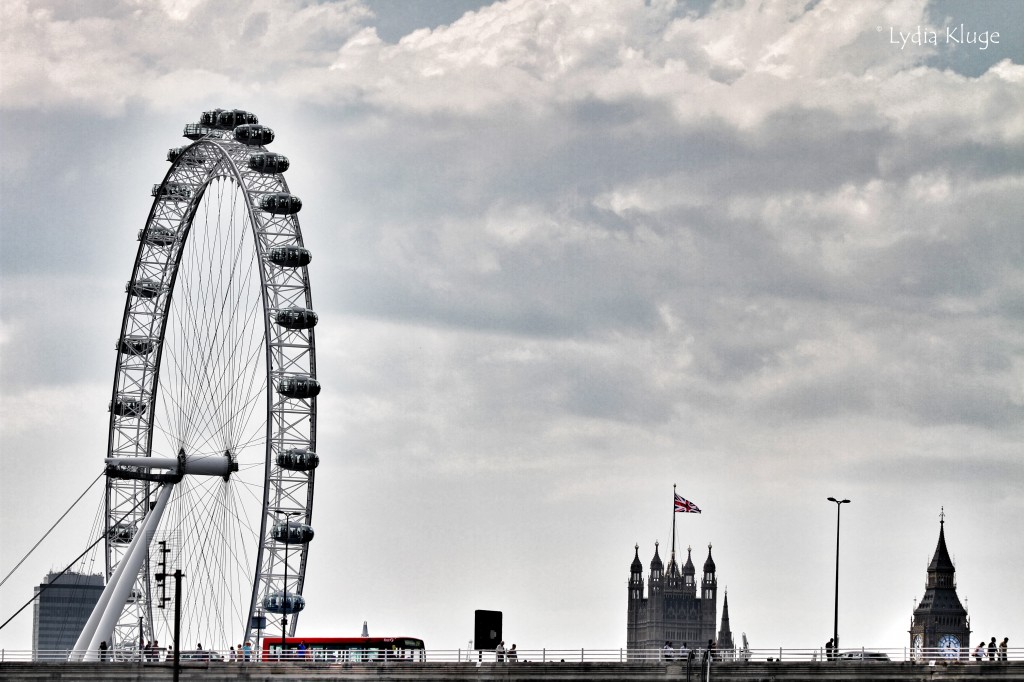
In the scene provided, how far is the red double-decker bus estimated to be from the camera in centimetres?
9950

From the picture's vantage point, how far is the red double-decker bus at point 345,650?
3917 inches

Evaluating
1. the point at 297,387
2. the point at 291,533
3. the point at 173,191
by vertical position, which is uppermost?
the point at 173,191

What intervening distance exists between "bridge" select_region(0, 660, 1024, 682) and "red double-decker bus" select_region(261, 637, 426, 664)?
112 centimetres

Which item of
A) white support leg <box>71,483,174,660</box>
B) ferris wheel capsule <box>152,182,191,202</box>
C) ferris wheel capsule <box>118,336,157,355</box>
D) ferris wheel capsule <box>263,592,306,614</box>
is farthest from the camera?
ferris wheel capsule <box>118,336,157,355</box>

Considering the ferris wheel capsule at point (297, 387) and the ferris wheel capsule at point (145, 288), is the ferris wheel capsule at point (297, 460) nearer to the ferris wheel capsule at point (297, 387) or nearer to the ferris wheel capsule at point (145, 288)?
the ferris wheel capsule at point (297, 387)

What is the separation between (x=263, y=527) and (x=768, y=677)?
143 feet

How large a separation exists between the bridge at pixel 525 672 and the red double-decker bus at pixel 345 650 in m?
1.12

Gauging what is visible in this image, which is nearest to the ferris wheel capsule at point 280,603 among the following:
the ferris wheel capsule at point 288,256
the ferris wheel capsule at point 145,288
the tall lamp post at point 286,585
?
the tall lamp post at point 286,585

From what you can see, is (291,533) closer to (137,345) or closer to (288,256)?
(288,256)

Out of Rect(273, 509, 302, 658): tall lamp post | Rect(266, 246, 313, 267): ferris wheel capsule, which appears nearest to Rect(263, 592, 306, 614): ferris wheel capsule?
Rect(273, 509, 302, 658): tall lamp post

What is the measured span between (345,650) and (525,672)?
36.2 ft

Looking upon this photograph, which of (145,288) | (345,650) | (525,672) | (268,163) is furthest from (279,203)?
(525,672)

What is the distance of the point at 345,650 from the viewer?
102m

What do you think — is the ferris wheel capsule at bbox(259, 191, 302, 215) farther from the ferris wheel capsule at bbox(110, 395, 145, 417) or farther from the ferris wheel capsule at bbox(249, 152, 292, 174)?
the ferris wheel capsule at bbox(110, 395, 145, 417)
